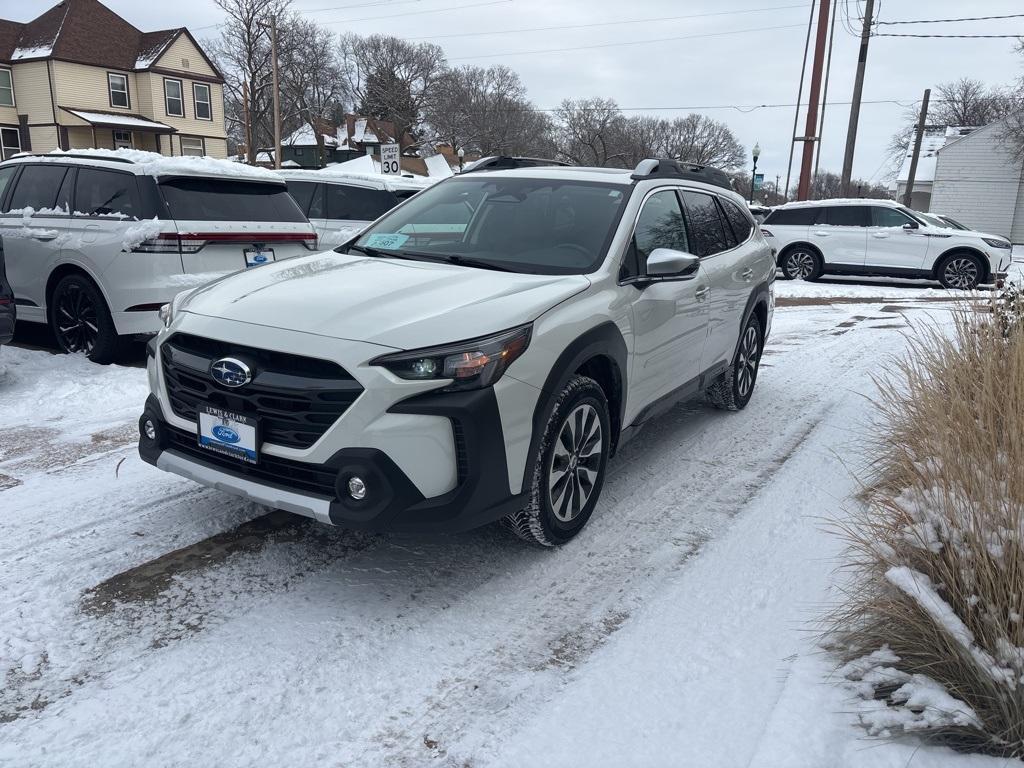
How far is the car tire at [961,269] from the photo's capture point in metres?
16.3

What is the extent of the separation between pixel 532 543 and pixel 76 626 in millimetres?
1903

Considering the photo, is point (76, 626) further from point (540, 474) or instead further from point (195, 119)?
point (195, 119)

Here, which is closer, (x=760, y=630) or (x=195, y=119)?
(x=760, y=630)

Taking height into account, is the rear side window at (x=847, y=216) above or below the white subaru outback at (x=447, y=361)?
above

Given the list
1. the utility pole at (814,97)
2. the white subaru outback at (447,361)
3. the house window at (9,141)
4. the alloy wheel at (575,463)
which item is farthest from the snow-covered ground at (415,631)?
the house window at (9,141)

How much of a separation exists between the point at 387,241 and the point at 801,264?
1503 centimetres

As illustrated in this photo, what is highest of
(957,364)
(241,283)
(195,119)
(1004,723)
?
(195,119)

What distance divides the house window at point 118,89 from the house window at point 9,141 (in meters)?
4.71

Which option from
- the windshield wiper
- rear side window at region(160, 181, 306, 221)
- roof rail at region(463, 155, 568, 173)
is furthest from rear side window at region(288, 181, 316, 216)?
the windshield wiper

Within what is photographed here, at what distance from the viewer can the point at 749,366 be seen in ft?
21.3

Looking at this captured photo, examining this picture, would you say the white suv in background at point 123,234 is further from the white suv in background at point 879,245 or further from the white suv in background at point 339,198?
the white suv in background at point 879,245

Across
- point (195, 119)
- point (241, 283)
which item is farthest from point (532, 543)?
point (195, 119)

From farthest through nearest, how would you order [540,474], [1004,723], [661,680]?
[540,474]
[661,680]
[1004,723]

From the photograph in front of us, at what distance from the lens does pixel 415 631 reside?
3072mm
